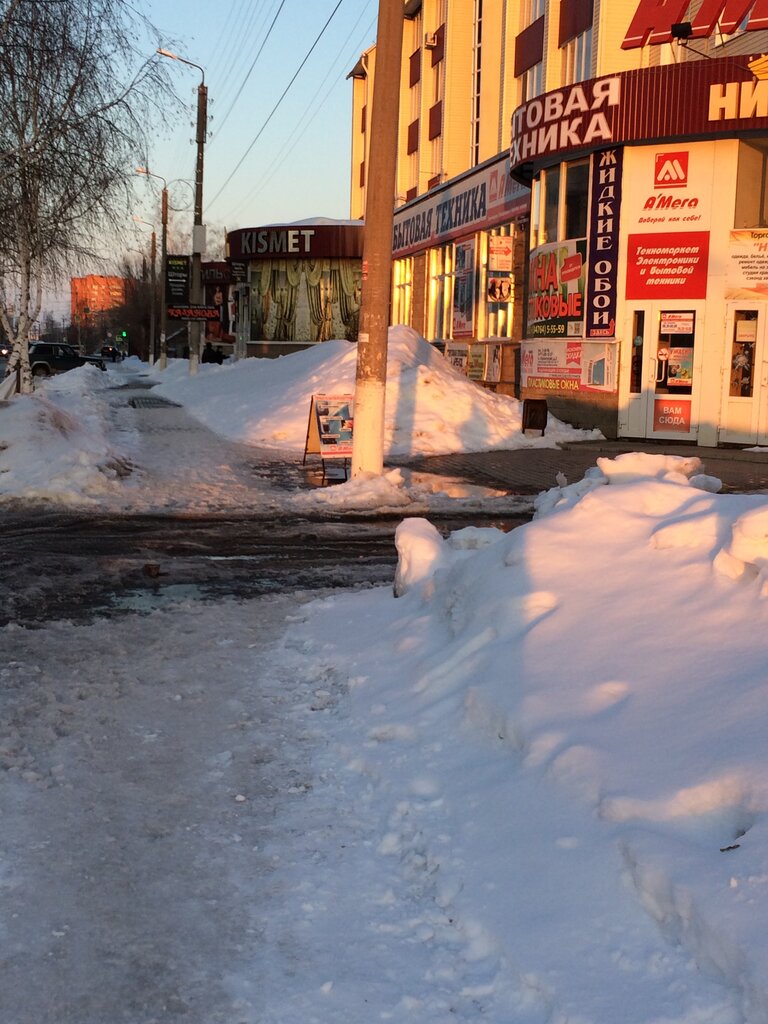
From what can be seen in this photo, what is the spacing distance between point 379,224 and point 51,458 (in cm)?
516

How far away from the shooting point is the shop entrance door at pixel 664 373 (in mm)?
20359

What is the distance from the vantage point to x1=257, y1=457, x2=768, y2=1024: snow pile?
9.96 feet

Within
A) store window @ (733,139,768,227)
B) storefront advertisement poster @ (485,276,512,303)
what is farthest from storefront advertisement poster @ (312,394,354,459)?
storefront advertisement poster @ (485,276,512,303)

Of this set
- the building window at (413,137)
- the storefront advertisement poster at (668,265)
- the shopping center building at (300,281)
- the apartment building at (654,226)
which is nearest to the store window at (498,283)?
the apartment building at (654,226)

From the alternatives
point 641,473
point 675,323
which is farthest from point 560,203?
point 641,473

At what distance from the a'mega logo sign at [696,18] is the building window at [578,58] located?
4.83 m

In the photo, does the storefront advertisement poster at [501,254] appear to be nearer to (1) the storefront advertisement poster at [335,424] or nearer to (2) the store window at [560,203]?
(2) the store window at [560,203]

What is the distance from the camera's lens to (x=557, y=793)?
3922mm

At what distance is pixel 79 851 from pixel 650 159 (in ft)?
63.4

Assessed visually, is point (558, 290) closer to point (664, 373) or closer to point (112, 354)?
point (664, 373)

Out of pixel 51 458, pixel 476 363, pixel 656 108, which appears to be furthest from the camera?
pixel 476 363

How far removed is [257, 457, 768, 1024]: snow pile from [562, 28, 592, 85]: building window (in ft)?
72.0

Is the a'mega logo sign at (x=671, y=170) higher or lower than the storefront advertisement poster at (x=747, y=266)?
higher

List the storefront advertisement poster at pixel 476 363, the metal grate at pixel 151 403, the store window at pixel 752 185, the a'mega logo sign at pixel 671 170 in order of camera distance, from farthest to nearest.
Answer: the storefront advertisement poster at pixel 476 363 → the metal grate at pixel 151 403 → the a'mega logo sign at pixel 671 170 → the store window at pixel 752 185
